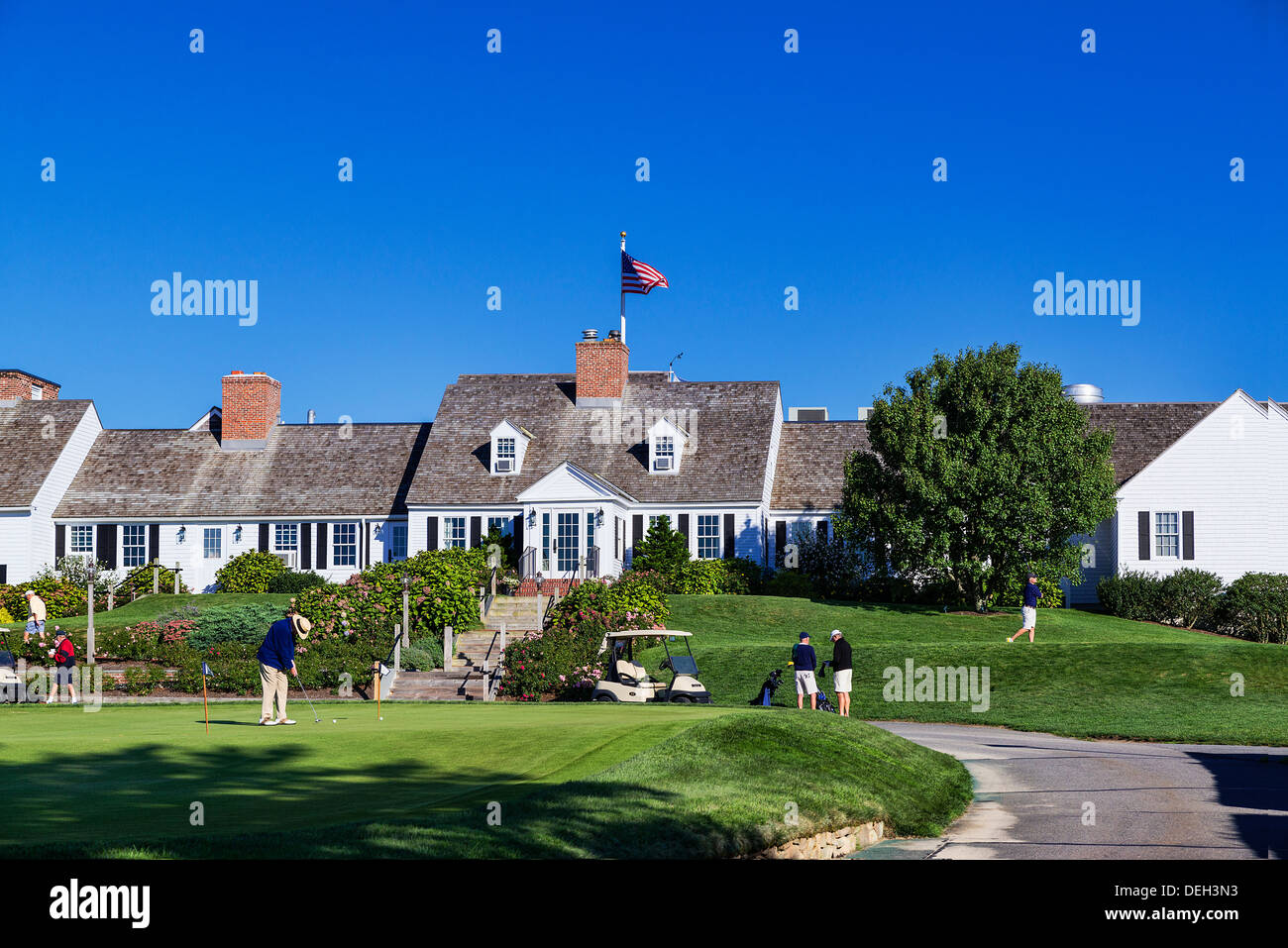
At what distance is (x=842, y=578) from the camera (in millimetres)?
43312

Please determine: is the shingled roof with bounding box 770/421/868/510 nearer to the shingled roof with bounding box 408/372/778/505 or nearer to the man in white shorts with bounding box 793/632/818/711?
the shingled roof with bounding box 408/372/778/505

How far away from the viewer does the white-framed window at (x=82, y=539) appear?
47031 millimetres

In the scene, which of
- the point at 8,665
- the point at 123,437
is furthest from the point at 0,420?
the point at 8,665

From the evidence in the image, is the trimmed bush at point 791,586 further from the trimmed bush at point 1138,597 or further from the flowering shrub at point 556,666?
the flowering shrub at point 556,666

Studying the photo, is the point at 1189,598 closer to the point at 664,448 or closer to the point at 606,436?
the point at 664,448

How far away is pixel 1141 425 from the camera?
4891 centimetres

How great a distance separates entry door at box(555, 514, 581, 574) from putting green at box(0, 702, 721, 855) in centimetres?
2245

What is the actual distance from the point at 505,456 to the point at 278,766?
33221mm

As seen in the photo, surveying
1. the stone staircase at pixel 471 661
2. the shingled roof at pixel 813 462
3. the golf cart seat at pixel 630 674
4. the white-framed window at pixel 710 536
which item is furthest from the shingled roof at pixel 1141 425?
the golf cart seat at pixel 630 674

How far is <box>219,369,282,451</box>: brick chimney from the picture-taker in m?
49.7

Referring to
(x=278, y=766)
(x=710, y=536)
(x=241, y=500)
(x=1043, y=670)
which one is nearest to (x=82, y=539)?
(x=241, y=500)

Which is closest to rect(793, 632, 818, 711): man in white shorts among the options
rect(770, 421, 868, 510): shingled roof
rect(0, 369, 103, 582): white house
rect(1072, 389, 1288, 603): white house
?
rect(770, 421, 868, 510): shingled roof
